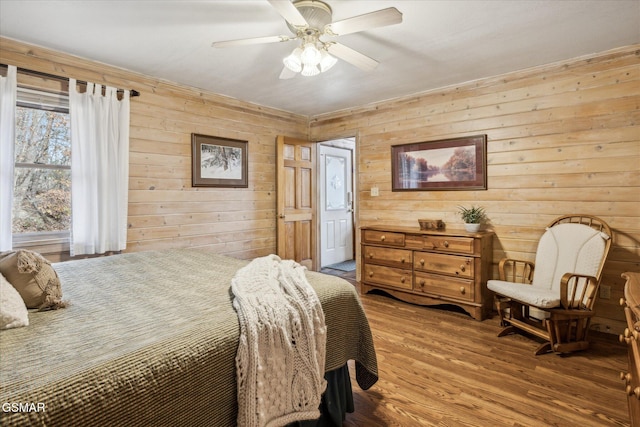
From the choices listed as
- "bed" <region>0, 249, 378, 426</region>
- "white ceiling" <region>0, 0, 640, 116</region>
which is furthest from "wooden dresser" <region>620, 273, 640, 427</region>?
"white ceiling" <region>0, 0, 640, 116</region>

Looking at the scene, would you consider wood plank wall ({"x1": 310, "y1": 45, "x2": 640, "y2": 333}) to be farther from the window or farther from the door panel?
the window

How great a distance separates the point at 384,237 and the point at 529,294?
159 centimetres

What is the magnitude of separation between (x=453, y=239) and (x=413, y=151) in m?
1.24

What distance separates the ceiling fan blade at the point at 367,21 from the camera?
5.60 ft

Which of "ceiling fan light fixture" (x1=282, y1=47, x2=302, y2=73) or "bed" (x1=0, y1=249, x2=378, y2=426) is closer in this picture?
"bed" (x1=0, y1=249, x2=378, y2=426)

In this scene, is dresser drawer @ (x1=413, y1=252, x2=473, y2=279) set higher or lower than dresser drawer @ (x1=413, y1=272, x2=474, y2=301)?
higher

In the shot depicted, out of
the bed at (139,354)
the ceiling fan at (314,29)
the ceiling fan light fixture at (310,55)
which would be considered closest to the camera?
the bed at (139,354)

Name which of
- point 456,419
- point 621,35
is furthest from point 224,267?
point 621,35

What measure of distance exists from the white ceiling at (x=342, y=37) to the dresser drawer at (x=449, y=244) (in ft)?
5.37

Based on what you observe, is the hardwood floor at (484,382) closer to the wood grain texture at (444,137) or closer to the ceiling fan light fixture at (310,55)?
the wood grain texture at (444,137)

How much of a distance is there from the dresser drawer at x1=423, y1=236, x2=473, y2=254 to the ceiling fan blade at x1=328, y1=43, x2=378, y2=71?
186 centimetres

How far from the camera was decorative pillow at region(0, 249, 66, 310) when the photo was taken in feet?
4.42

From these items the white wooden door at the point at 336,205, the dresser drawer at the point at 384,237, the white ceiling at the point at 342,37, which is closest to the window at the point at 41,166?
the white ceiling at the point at 342,37

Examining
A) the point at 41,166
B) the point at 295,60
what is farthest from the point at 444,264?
the point at 41,166
